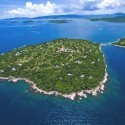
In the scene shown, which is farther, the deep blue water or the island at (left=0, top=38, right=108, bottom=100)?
the island at (left=0, top=38, right=108, bottom=100)

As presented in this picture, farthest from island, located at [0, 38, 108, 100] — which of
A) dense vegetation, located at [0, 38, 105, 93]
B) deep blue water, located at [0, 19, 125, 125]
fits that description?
deep blue water, located at [0, 19, 125, 125]

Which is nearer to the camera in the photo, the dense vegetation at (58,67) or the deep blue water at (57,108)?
the deep blue water at (57,108)

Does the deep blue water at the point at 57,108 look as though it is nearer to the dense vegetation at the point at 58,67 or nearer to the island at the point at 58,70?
the island at the point at 58,70

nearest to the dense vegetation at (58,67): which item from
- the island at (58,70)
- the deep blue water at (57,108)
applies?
the island at (58,70)

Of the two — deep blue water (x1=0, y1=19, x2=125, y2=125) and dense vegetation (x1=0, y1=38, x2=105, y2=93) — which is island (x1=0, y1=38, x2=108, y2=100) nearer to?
dense vegetation (x1=0, y1=38, x2=105, y2=93)

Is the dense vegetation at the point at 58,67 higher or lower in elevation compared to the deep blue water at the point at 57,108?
higher

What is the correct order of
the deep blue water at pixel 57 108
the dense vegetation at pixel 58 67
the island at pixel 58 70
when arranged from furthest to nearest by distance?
the dense vegetation at pixel 58 67
the island at pixel 58 70
the deep blue water at pixel 57 108

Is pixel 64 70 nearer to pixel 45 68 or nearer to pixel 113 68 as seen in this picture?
pixel 45 68

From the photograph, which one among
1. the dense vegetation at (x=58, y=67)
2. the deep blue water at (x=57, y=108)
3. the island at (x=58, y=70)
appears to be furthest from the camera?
the dense vegetation at (x=58, y=67)

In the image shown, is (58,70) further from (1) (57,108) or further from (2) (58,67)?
(1) (57,108)
